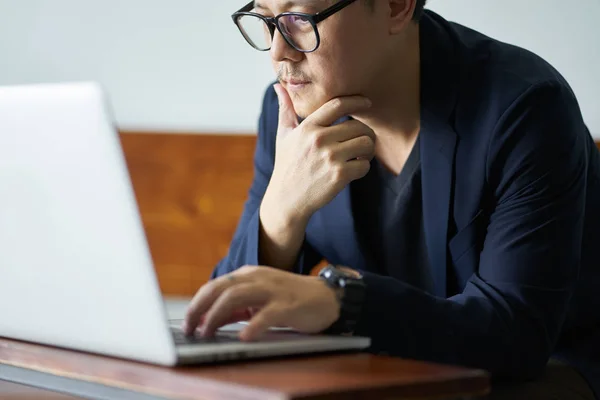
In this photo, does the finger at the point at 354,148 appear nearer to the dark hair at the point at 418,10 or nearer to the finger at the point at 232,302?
the dark hair at the point at 418,10

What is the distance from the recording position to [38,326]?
87cm

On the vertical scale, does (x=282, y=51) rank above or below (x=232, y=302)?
above

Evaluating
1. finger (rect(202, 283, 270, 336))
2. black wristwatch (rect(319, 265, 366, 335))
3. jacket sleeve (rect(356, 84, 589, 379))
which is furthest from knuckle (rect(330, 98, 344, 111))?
finger (rect(202, 283, 270, 336))

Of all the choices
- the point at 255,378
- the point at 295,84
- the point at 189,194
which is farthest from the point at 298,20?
the point at 189,194

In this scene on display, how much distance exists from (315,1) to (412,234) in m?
0.39

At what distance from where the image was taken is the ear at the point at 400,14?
4.30ft

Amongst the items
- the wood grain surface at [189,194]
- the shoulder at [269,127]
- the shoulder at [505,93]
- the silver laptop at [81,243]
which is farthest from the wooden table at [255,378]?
the wood grain surface at [189,194]

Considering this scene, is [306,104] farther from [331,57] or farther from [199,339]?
[199,339]

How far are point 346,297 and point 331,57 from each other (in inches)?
18.1

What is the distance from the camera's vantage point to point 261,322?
810mm

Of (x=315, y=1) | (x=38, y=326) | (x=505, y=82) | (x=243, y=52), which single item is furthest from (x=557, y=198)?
(x=243, y=52)

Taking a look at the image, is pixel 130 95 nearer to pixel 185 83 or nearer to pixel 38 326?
pixel 185 83

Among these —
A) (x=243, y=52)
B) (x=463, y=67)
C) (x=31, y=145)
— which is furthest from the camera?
(x=243, y=52)

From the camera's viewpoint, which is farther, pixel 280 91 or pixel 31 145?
pixel 280 91
